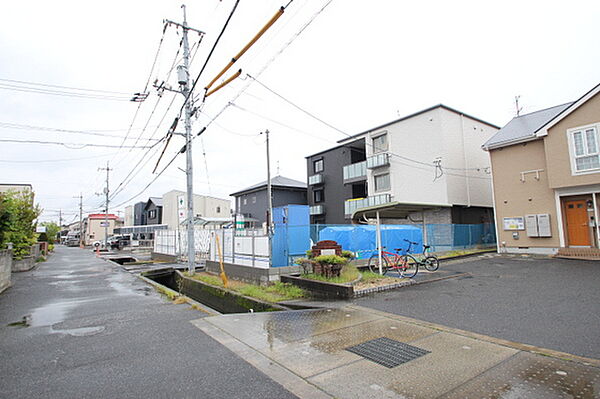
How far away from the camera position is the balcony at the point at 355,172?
28281 millimetres

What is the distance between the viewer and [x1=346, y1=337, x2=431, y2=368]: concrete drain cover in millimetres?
3971

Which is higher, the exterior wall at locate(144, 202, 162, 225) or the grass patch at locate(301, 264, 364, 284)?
the exterior wall at locate(144, 202, 162, 225)

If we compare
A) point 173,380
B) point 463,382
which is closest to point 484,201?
point 463,382

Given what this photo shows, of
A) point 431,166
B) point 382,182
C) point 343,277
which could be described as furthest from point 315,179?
point 343,277

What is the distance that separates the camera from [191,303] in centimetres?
828

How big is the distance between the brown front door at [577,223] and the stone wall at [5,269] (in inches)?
896

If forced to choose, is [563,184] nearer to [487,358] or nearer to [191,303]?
[487,358]

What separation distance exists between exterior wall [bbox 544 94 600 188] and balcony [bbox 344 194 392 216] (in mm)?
11366

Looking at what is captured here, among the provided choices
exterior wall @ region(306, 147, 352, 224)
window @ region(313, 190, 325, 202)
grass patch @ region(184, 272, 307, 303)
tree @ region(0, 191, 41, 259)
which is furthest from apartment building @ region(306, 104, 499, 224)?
tree @ region(0, 191, 41, 259)

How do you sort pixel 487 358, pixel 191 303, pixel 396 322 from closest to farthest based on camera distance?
pixel 487 358, pixel 396 322, pixel 191 303

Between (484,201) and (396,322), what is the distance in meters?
22.0

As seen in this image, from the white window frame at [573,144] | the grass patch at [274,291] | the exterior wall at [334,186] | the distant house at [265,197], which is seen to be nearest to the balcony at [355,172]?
the exterior wall at [334,186]

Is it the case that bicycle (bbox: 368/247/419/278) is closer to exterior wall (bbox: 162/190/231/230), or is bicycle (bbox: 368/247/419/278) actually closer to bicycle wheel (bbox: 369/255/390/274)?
bicycle wheel (bbox: 369/255/390/274)

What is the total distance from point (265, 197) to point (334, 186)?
9015 millimetres
